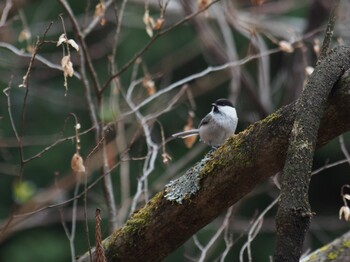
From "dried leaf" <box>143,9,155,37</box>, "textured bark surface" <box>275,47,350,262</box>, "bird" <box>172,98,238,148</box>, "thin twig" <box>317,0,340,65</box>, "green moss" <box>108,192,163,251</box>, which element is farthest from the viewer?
"bird" <box>172,98,238,148</box>

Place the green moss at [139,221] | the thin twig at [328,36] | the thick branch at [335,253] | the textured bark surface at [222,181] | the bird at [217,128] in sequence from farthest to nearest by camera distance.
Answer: the bird at [217,128] → the thick branch at [335,253] → the green moss at [139,221] → the thin twig at [328,36] → the textured bark surface at [222,181]

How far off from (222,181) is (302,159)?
0.56 m

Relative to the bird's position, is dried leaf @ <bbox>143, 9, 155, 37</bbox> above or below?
Result: above

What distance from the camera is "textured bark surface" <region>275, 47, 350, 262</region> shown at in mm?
2217

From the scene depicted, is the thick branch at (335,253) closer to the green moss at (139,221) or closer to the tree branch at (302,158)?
the green moss at (139,221)

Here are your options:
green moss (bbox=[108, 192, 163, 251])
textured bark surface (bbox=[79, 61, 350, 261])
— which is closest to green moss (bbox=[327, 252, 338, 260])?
textured bark surface (bbox=[79, 61, 350, 261])

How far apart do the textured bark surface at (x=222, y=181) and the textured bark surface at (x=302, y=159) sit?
7cm

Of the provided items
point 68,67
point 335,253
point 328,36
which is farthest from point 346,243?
point 68,67

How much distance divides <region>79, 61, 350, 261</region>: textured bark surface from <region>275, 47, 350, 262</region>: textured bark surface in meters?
0.07

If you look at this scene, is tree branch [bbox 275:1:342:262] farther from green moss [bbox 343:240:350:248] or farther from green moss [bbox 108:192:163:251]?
green moss [bbox 343:240:350:248]

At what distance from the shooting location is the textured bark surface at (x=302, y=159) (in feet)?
7.27

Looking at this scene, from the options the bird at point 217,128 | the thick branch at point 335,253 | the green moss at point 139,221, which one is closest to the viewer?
the green moss at point 139,221

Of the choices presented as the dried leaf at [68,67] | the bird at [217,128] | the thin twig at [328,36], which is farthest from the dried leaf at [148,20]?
the thin twig at [328,36]

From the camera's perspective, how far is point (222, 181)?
2.82 m
